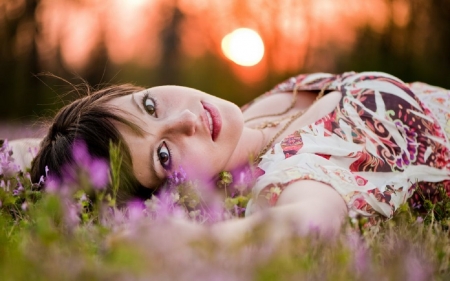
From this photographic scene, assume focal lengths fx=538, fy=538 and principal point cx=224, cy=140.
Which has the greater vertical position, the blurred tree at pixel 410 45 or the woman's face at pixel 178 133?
the woman's face at pixel 178 133

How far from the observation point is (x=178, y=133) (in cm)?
315

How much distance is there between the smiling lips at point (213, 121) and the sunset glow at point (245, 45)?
1605 centimetres

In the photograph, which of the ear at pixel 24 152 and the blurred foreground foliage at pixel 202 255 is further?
the ear at pixel 24 152

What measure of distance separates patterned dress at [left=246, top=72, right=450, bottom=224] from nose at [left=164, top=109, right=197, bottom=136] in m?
0.49

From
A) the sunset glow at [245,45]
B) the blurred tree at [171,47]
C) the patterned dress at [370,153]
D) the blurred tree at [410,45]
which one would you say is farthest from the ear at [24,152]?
the blurred tree at [171,47]

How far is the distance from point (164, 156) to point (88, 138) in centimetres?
45

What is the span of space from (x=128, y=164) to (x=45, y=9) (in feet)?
54.5

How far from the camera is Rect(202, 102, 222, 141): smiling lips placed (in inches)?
131

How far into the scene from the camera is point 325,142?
10.0 feet

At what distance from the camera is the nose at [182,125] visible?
3.13m

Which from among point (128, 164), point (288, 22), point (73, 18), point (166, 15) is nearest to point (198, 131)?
point (128, 164)

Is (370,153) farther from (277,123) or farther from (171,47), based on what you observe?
(171,47)

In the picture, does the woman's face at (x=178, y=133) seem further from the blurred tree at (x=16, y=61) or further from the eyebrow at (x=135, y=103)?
the blurred tree at (x=16, y=61)

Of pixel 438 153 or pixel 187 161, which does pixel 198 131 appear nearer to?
pixel 187 161
